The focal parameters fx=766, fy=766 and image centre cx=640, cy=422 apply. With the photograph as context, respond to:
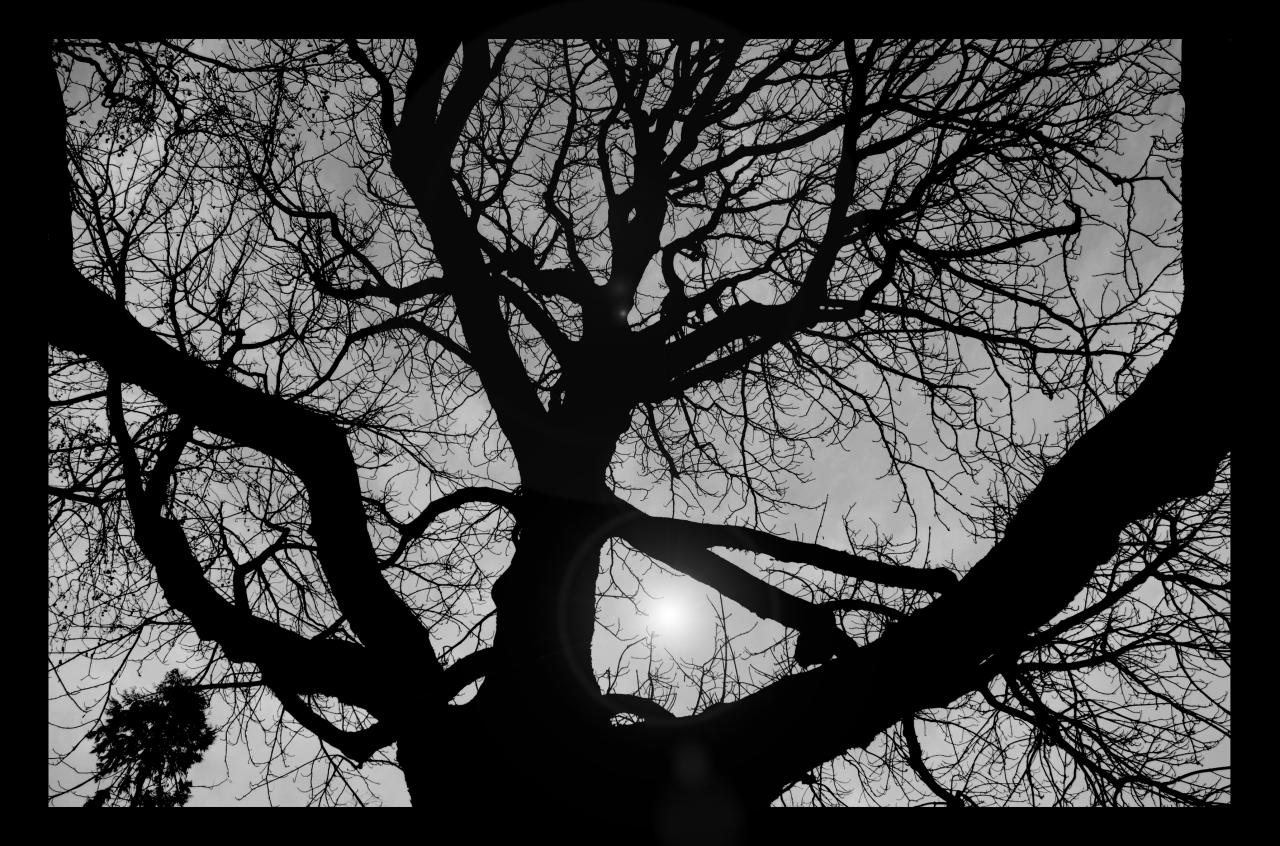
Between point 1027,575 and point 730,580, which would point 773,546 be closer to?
point 730,580

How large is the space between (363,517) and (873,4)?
10.5ft

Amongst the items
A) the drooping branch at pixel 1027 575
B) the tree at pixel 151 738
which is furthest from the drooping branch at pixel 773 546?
the tree at pixel 151 738

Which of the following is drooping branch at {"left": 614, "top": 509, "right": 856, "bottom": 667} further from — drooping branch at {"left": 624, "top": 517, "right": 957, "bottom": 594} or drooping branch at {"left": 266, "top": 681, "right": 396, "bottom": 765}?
drooping branch at {"left": 266, "top": 681, "right": 396, "bottom": 765}

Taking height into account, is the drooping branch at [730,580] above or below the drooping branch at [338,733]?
above

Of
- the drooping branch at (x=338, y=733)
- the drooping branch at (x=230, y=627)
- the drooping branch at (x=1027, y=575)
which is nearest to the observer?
the drooping branch at (x=1027, y=575)

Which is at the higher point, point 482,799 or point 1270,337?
point 1270,337

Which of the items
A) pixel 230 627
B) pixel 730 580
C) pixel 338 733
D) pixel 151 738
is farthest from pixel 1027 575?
pixel 151 738

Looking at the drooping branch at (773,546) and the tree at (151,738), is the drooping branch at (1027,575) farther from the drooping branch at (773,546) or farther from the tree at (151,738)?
the tree at (151,738)

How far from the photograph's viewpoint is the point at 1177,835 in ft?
7.91

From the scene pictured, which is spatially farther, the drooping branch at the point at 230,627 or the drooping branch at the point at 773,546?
the drooping branch at the point at 773,546

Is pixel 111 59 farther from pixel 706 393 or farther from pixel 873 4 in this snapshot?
pixel 706 393

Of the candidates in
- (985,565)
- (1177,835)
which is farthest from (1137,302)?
(1177,835)

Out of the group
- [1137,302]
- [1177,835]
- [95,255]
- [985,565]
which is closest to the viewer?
[1177,835]

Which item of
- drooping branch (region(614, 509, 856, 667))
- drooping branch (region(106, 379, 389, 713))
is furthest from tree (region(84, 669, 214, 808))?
drooping branch (region(614, 509, 856, 667))
